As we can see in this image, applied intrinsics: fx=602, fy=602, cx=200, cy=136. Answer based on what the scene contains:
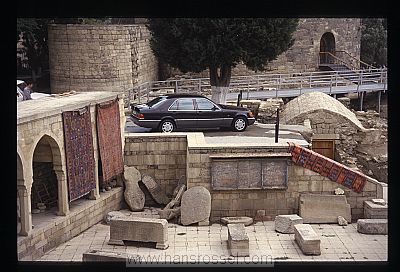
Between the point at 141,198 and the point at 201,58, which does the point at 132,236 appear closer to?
the point at 141,198

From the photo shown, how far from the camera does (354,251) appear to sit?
12852 mm

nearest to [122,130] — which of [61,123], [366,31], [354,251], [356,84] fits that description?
[61,123]

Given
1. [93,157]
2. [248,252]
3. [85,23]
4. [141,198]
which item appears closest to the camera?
[248,252]

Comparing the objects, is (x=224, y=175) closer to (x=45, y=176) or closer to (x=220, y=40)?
(x=45, y=176)

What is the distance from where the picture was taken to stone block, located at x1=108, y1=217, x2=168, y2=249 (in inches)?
513

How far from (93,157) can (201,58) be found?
7.02 meters

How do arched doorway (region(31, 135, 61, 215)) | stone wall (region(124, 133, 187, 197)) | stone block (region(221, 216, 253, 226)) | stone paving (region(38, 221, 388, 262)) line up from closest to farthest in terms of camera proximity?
1. stone paving (region(38, 221, 388, 262))
2. arched doorway (region(31, 135, 61, 215))
3. stone block (region(221, 216, 253, 226))
4. stone wall (region(124, 133, 187, 197))

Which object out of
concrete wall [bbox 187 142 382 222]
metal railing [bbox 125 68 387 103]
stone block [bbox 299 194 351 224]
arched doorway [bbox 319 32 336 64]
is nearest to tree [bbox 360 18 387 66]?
arched doorway [bbox 319 32 336 64]

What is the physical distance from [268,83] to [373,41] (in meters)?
11.7

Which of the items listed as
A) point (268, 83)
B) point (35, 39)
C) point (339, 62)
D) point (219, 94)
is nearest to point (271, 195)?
point (219, 94)

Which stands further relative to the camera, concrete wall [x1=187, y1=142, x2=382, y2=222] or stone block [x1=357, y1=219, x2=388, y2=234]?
concrete wall [x1=187, y1=142, x2=382, y2=222]

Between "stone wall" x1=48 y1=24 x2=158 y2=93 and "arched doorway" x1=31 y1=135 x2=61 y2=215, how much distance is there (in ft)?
39.4

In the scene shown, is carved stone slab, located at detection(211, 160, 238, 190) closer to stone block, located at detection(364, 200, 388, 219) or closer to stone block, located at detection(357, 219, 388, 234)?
stone block, located at detection(357, 219, 388, 234)

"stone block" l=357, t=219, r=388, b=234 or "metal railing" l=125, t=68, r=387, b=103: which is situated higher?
"metal railing" l=125, t=68, r=387, b=103
